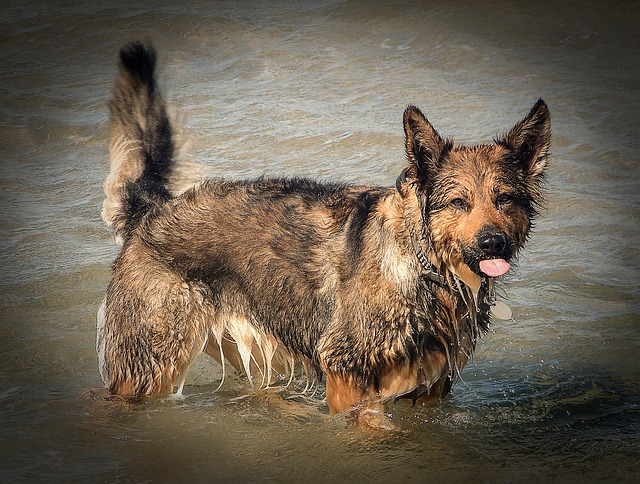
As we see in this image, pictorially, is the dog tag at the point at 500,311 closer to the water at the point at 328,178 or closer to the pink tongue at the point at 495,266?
the pink tongue at the point at 495,266

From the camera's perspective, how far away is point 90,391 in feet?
18.9

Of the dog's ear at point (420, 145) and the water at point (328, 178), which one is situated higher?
the dog's ear at point (420, 145)

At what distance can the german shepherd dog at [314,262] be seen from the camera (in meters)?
4.49

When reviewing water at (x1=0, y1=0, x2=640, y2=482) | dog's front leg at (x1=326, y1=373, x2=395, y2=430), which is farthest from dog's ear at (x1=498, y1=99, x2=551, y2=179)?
water at (x1=0, y1=0, x2=640, y2=482)

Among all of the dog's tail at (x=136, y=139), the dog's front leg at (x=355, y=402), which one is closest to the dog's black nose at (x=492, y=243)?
the dog's front leg at (x=355, y=402)

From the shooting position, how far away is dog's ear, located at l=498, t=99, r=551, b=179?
4.55 m

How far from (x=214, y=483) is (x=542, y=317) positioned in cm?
316

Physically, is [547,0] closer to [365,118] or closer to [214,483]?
[365,118]

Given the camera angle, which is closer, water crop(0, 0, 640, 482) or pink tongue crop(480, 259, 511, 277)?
pink tongue crop(480, 259, 511, 277)

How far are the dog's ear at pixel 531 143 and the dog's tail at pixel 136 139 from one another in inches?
91.2

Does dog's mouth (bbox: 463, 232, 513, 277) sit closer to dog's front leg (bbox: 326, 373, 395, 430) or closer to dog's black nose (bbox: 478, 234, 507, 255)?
dog's black nose (bbox: 478, 234, 507, 255)

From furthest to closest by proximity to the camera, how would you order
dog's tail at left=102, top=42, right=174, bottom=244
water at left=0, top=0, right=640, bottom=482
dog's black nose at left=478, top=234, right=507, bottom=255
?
dog's tail at left=102, top=42, right=174, bottom=244 < water at left=0, top=0, right=640, bottom=482 < dog's black nose at left=478, top=234, right=507, bottom=255

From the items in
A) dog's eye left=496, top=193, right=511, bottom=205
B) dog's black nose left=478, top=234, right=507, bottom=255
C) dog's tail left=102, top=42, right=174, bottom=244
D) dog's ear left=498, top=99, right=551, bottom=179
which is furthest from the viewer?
dog's tail left=102, top=42, right=174, bottom=244

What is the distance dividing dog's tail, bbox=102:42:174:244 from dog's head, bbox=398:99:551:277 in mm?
1941
